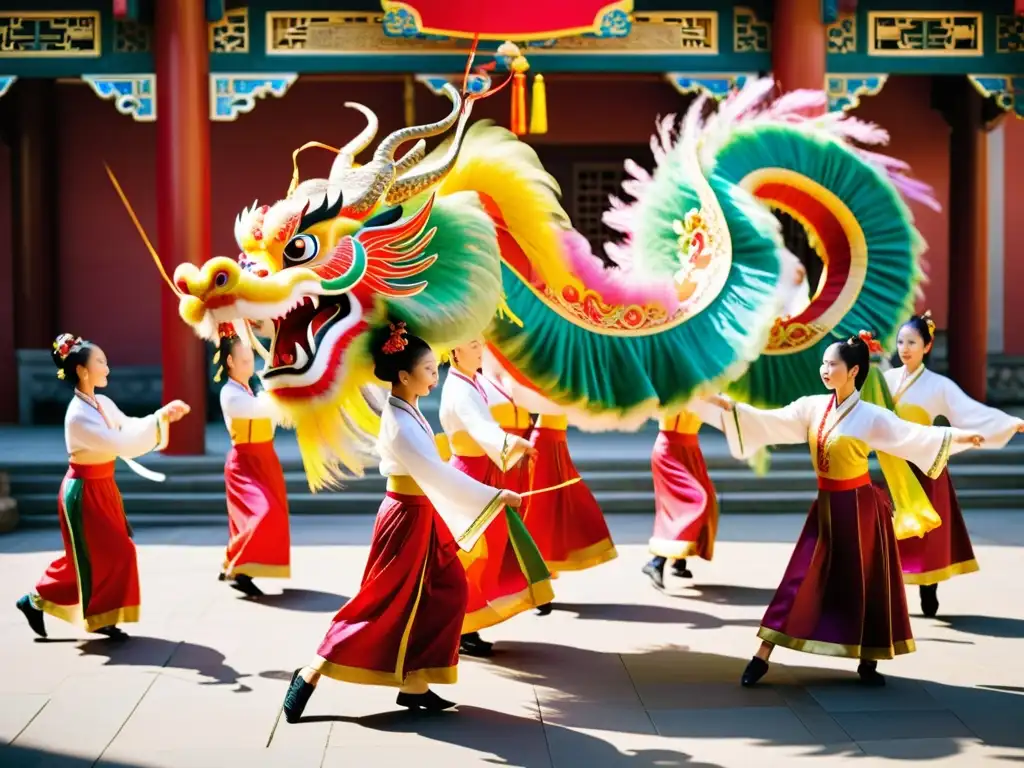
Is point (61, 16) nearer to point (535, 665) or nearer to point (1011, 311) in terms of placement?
point (535, 665)

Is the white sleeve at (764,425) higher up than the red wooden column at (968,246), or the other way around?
the red wooden column at (968,246)

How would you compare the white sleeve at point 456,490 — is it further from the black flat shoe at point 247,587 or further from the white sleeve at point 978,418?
the black flat shoe at point 247,587

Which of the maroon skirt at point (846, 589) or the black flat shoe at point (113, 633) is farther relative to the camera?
the black flat shoe at point (113, 633)

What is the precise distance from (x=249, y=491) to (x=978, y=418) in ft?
11.1

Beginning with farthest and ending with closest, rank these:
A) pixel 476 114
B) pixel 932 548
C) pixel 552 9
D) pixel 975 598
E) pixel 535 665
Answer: pixel 476 114
pixel 552 9
pixel 975 598
pixel 932 548
pixel 535 665

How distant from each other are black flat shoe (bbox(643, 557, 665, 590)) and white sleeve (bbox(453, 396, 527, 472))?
177 centimetres

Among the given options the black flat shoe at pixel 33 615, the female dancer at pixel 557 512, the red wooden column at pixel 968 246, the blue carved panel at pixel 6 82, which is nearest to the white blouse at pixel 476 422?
the female dancer at pixel 557 512

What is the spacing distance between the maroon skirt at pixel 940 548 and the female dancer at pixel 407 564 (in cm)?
234

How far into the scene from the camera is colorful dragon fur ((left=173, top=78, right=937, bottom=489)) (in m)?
4.23

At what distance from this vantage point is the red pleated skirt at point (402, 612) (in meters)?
4.27

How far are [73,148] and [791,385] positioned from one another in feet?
29.4

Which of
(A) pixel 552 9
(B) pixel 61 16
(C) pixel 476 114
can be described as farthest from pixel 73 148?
(A) pixel 552 9

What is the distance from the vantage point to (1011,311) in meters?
12.3

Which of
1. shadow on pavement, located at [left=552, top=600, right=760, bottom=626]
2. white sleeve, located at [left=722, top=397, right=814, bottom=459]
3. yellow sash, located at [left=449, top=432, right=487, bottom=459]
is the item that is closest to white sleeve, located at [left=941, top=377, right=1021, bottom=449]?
white sleeve, located at [left=722, top=397, right=814, bottom=459]
